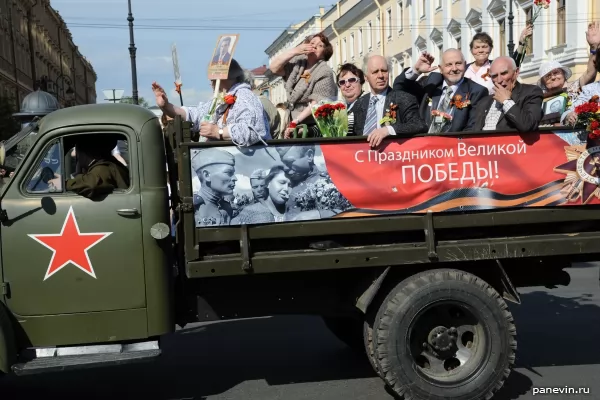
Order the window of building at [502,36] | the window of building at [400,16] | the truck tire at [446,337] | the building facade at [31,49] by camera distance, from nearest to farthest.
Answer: the truck tire at [446,337] < the window of building at [502,36] < the building facade at [31,49] < the window of building at [400,16]

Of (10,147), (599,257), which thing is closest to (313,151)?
(10,147)

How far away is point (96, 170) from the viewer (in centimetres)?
434

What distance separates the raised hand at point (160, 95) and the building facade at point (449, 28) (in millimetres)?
8866

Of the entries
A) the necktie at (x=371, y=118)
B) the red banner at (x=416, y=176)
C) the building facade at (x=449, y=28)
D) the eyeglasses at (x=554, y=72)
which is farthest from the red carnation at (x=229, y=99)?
the building facade at (x=449, y=28)

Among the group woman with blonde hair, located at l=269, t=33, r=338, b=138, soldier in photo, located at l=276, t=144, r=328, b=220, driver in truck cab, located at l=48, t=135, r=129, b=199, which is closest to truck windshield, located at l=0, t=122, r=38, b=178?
driver in truck cab, located at l=48, t=135, r=129, b=199

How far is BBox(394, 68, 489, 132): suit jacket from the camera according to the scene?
525 centimetres

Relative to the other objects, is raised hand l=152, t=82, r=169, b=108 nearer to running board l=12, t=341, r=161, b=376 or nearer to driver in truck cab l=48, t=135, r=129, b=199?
driver in truck cab l=48, t=135, r=129, b=199

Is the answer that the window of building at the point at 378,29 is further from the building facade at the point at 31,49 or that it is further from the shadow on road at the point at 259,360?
the shadow on road at the point at 259,360

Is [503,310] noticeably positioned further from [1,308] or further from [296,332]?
[1,308]

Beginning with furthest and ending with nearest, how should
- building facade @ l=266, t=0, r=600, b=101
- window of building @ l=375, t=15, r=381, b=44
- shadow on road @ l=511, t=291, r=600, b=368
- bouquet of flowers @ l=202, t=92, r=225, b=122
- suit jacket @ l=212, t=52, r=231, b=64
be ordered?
window of building @ l=375, t=15, r=381, b=44 → building facade @ l=266, t=0, r=600, b=101 → shadow on road @ l=511, t=291, r=600, b=368 → bouquet of flowers @ l=202, t=92, r=225, b=122 → suit jacket @ l=212, t=52, r=231, b=64

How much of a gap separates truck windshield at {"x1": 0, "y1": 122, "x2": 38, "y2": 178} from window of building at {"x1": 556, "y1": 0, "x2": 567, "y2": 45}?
77.8ft

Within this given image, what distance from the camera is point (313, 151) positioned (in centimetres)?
439

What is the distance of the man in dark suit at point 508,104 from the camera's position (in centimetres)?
457

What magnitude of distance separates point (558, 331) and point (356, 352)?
1995 millimetres
